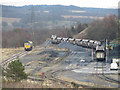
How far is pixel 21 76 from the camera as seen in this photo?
1521cm

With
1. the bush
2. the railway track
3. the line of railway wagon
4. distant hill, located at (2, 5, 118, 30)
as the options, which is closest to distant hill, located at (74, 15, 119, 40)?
the line of railway wagon

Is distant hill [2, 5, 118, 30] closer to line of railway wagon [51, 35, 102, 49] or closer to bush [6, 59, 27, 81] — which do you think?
line of railway wagon [51, 35, 102, 49]

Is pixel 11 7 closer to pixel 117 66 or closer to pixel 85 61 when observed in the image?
pixel 85 61

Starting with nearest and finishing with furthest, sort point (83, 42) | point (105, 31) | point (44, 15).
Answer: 1. point (83, 42)
2. point (105, 31)
3. point (44, 15)

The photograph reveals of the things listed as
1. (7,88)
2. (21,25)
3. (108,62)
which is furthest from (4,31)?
(7,88)

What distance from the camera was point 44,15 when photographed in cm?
6059

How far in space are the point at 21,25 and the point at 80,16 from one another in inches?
1244

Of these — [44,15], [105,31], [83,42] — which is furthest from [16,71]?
[44,15]

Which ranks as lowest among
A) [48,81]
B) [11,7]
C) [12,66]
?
[48,81]

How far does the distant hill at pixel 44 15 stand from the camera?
49938 mm

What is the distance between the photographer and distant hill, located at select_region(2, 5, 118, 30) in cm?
4994

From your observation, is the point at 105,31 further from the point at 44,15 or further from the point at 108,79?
the point at 108,79

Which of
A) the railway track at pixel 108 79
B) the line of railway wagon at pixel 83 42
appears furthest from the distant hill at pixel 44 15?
the railway track at pixel 108 79

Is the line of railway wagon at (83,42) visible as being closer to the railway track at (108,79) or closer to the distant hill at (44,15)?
the distant hill at (44,15)
